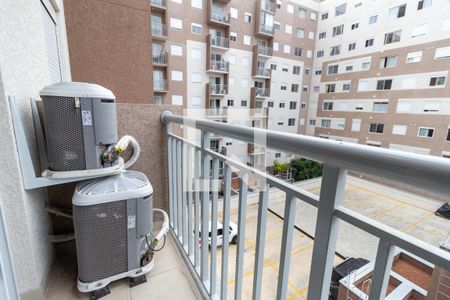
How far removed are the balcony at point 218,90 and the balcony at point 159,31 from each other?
2858mm

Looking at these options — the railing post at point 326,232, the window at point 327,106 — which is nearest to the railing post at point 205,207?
the railing post at point 326,232

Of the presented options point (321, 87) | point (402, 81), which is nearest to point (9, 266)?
point (402, 81)

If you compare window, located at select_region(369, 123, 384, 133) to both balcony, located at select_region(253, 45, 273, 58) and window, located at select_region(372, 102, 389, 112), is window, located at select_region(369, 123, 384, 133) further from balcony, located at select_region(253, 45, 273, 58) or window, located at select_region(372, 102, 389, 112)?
balcony, located at select_region(253, 45, 273, 58)

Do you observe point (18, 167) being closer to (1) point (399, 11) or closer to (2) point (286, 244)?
(2) point (286, 244)

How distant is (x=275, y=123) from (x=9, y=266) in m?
12.5

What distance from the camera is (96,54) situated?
8.14 ft

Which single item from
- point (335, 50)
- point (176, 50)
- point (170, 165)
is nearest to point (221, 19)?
point (176, 50)

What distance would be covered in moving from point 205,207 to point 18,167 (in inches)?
32.6

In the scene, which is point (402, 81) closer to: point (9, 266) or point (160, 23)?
point (160, 23)

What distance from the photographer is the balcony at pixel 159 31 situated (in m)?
8.33

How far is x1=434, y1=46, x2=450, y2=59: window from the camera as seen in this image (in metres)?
6.67

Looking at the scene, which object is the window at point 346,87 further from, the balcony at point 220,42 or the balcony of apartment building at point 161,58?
the balcony of apartment building at point 161,58

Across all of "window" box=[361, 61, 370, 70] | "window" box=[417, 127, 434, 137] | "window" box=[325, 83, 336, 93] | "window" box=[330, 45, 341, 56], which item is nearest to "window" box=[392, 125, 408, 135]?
"window" box=[417, 127, 434, 137]

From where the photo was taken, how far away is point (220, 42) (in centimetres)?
970
